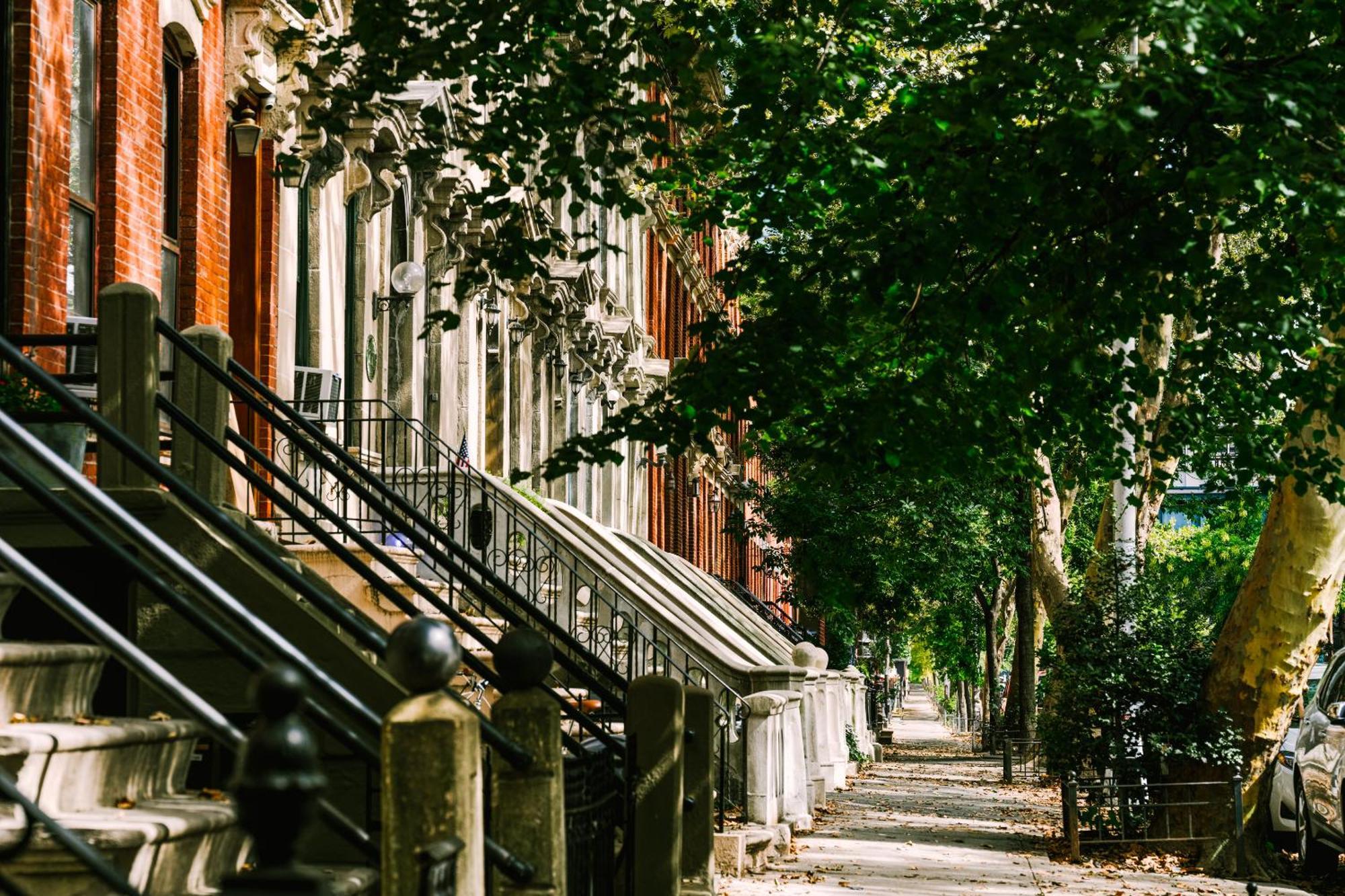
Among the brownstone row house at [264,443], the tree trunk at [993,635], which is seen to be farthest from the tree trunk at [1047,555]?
the tree trunk at [993,635]

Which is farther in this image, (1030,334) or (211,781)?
(1030,334)

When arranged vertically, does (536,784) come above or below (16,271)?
below

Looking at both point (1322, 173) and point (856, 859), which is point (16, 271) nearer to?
point (1322, 173)

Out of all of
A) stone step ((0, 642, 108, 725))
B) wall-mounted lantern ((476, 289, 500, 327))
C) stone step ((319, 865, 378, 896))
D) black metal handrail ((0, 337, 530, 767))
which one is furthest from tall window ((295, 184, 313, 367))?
stone step ((319, 865, 378, 896))

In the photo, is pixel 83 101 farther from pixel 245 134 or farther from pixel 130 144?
pixel 245 134

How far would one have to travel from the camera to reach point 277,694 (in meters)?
3.25

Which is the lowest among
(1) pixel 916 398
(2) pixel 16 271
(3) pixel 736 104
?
(1) pixel 916 398

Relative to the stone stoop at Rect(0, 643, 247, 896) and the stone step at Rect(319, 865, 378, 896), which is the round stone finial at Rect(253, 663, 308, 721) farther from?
the stone step at Rect(319, 865, 378, 896)

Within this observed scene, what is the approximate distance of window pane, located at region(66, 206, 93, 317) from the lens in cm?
1188

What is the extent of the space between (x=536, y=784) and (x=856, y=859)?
10.9 meters

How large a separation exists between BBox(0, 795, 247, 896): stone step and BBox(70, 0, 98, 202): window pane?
7.27 metres

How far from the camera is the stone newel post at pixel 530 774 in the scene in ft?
19.7

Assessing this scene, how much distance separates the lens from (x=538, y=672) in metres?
6.11

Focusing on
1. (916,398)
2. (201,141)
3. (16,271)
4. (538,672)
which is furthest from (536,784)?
(201,141)
